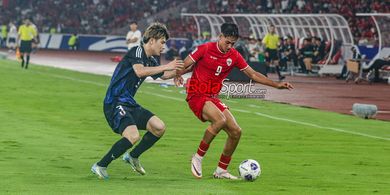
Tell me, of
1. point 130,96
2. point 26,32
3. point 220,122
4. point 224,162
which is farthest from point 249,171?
point 26,32

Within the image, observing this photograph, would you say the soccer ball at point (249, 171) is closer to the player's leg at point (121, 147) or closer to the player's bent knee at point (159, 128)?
the player's bent knee at point (159, 128)

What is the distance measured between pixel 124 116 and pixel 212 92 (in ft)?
4.42

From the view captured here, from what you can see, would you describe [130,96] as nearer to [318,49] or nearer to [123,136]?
[123,136]

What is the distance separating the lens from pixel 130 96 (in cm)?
1313

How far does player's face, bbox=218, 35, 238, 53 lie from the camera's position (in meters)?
13.3

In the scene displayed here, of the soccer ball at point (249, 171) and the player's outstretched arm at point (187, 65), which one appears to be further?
the player's outstretched arm at point (187, 65)

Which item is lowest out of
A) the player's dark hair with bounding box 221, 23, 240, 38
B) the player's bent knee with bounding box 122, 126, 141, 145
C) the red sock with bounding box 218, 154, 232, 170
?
the red sock with bounding box 218, 154, 232, 170

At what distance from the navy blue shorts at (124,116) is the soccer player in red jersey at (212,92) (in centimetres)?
72

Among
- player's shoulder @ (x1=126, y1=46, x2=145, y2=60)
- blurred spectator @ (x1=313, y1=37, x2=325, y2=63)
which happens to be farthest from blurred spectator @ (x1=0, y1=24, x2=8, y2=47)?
player's shoulder @ (x1=126, y1=46, x2=145, y2=60)

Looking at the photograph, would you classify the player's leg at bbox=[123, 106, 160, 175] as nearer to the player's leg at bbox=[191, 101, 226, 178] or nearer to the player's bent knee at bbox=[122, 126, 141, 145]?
the player's bent knee at bbox=[122, 126, 141, 145]

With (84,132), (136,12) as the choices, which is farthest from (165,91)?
(136,12)

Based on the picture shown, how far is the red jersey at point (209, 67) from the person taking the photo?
44.7ft

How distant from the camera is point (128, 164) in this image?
14617mm

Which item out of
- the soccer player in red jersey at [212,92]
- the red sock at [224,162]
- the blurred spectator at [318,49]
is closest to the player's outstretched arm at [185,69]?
the soccer player in red jersey at [212,92]
